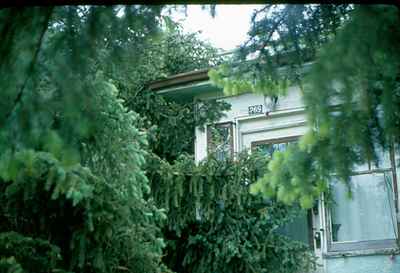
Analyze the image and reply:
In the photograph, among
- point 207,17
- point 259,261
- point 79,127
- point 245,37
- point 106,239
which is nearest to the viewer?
point 79,127

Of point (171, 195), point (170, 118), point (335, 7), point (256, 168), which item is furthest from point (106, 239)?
point (170, 118)

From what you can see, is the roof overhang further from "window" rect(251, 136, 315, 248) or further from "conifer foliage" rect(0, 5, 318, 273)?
"window" rect(251, 136, 315, 248)

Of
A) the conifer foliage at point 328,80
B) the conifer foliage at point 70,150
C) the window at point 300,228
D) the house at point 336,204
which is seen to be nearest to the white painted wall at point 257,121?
the house at point 336,204

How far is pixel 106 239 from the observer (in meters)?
7.01

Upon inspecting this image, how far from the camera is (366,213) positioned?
942cm

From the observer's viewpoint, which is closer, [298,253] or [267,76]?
[267,76]

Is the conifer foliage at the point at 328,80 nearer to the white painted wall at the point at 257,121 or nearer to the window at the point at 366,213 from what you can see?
the window at the point at 366,213

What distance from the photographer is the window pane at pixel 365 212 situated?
365 inches

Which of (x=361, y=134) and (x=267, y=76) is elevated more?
(x=267, y=76)

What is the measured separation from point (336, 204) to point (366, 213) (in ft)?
1.28

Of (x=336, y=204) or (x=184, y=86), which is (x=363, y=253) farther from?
(x=184, y=86)

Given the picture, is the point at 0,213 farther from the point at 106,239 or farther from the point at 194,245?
the point at 194,245

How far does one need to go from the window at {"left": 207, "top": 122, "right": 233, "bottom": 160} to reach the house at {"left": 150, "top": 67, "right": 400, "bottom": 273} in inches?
0.6

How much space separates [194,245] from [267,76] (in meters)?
5.09
